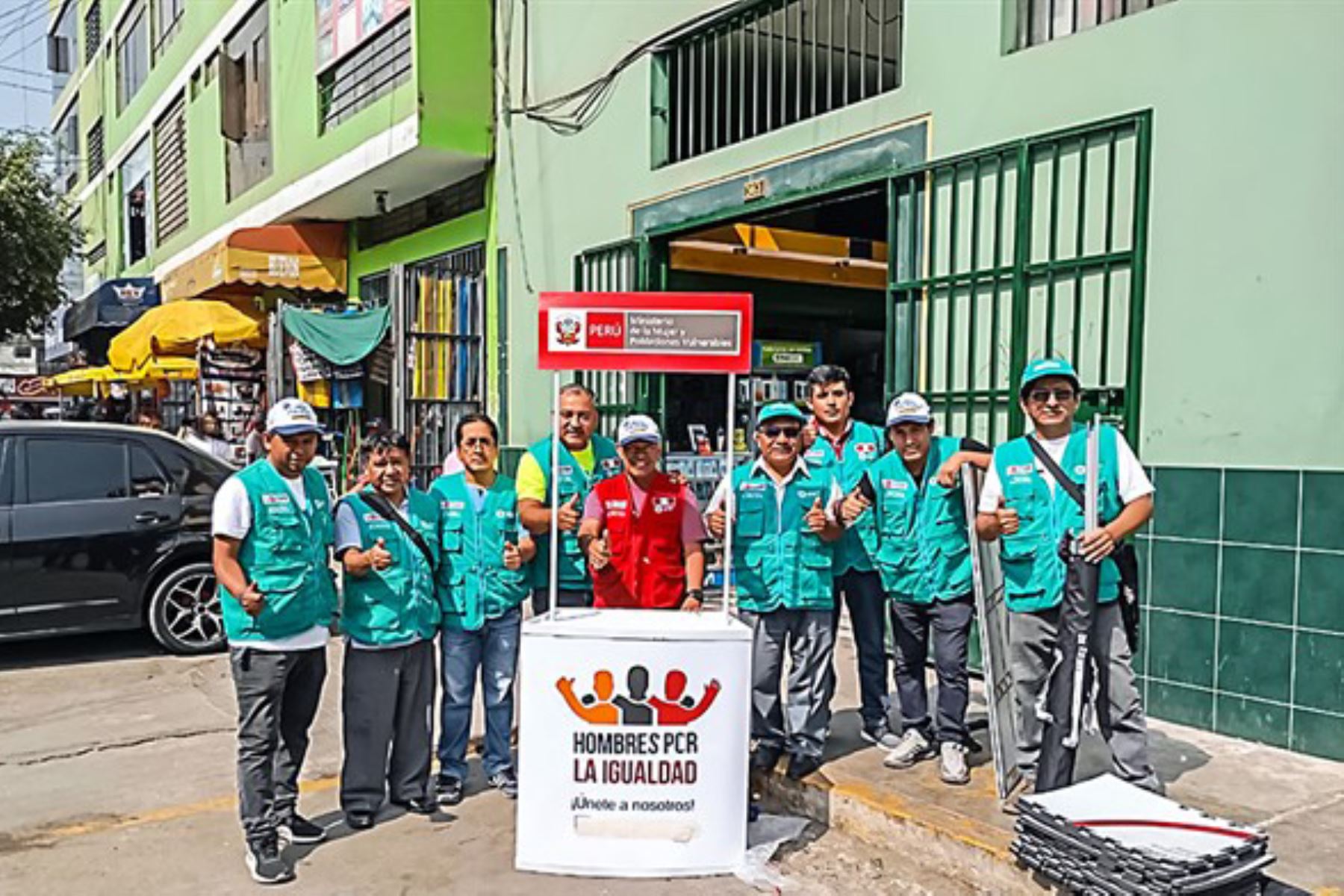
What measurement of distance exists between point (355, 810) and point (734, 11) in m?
5.94

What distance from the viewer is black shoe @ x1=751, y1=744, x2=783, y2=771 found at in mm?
4656

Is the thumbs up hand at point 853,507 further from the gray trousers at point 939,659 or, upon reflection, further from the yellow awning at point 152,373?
the yellow awning at point 152,373

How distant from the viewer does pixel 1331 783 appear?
4465mm

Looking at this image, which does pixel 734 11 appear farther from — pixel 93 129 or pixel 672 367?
pixel 93 129

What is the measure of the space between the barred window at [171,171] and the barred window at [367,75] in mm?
8440

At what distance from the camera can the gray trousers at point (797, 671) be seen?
4.46m

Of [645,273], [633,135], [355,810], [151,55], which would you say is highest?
[151,55]

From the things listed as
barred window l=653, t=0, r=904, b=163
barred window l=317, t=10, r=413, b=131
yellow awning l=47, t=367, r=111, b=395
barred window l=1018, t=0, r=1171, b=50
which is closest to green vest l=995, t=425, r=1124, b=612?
barred window l=1018, t=0, r=1171, b=50

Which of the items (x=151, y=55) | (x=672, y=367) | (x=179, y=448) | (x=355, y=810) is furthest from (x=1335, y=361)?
(x=151, y=55)

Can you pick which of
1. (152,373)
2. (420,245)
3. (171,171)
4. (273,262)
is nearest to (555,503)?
(420,245)

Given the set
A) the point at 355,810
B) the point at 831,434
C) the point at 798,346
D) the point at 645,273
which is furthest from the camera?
the point at 798,346

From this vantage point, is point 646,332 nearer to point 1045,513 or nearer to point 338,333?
point 1045,513

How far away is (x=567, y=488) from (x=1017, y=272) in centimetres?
280

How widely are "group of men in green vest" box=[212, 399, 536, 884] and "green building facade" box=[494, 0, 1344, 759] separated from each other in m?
3.05
